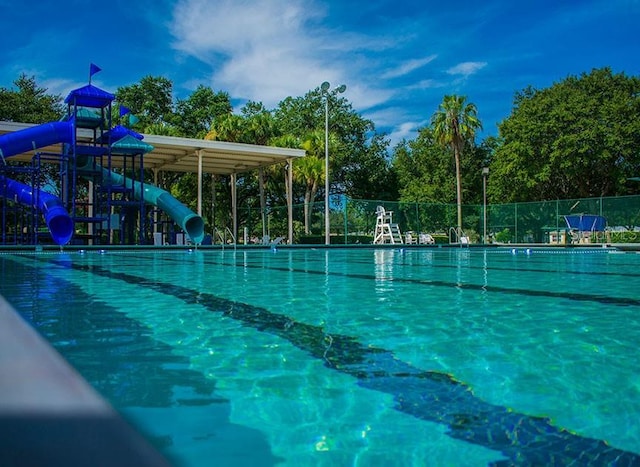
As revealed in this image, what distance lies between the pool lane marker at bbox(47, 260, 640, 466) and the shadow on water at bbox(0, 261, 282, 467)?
65 cm

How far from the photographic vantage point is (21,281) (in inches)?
267

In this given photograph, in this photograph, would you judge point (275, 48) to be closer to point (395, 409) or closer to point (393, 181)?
point (393, 181)

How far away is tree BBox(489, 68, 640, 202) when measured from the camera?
3066cm

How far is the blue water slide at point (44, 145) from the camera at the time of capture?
16016mm

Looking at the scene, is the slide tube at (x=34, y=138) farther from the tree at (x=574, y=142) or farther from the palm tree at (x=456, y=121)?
the tree at (x=574, y=142)

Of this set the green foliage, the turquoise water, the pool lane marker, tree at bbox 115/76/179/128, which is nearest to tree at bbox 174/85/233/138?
tree at bbox 115/76/179/128

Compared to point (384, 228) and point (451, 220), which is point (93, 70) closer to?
point (384, 228)

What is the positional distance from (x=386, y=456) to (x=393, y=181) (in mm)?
40983

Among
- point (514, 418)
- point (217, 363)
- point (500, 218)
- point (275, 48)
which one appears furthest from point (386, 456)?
point (275, 48)

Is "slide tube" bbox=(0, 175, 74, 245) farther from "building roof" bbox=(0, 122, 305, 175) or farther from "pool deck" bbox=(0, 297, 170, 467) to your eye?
"pool deck" bbox=(0, 297, 170, 467)

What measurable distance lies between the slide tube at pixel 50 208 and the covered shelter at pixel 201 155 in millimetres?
1412

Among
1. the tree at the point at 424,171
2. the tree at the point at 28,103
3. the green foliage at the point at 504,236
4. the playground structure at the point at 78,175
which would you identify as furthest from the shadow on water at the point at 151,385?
the tree at the point at 424,171

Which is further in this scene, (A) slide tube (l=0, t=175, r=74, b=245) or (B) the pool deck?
(A) slide tube (l=0, t=175, r=74, b=245)

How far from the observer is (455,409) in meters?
2.08
